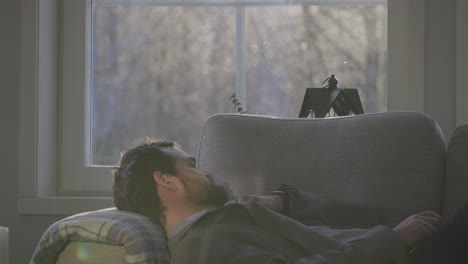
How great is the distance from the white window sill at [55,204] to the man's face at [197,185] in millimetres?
1087

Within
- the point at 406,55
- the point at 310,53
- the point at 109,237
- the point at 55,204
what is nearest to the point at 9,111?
the point at 55,204

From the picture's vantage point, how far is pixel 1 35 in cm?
292

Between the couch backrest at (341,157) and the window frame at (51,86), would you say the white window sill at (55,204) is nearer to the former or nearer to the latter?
the window frame at (51,86)

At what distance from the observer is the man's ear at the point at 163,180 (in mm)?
1801

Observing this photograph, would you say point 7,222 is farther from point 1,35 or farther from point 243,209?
point 243,209

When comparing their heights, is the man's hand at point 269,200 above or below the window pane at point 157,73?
below

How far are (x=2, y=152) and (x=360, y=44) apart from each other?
161 cm

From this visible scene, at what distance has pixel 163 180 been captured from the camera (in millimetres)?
1805

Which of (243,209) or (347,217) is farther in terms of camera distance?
(347,217)

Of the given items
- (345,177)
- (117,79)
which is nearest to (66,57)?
(117,79)

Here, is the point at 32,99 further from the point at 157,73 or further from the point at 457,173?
the point at 457,173

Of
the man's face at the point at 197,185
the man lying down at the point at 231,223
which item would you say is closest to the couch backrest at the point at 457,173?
the man lying down at the point at 231,223

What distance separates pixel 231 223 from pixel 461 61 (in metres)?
1.41

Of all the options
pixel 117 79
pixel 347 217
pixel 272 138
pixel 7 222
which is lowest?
pixel 7 222
